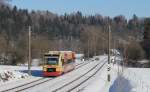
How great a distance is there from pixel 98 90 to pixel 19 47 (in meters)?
65.4

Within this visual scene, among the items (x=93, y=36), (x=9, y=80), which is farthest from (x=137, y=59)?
(x=9, y=80)

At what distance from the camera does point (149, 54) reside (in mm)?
133500

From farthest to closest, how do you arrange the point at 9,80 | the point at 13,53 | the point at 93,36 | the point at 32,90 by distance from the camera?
1. the point at 93,36
2. the point at 13,53
3. the point at 9,80
4. the point at 32,90

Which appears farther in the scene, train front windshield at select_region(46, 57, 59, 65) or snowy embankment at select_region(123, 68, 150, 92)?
train front windshield at select_region(46, 57, 59, 65)

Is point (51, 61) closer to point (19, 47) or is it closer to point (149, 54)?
point (19, 47)

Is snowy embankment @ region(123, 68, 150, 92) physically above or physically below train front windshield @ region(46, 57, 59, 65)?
below

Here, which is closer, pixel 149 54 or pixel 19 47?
pixel 19 47

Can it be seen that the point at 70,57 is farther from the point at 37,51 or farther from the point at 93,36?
the point at 93,36

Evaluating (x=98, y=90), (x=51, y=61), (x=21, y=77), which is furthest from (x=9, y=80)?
(x=98, y=90)

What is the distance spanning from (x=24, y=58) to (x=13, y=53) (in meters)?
2.49

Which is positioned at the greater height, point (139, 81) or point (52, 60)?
point (52, 60)

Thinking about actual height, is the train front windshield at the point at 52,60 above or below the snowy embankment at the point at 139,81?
above

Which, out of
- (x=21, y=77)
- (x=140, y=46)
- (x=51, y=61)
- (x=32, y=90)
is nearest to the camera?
(x=32, y=90)

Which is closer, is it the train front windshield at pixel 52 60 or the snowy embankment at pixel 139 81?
the snowy embankment at pixel 139 81
